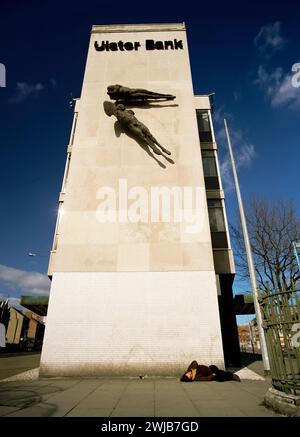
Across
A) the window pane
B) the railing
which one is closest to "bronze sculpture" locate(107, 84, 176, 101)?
the window pane

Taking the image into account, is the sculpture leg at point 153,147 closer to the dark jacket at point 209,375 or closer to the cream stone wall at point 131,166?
the cream stone wall at point 131,166

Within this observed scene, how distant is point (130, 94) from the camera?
14922 mm

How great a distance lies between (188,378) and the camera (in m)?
8.30

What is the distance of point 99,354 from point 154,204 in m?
7.21

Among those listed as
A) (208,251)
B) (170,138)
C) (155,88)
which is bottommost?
(208,251)

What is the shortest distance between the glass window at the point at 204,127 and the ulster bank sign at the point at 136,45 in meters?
5.01

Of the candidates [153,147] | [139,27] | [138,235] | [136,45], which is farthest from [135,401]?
[139,27]

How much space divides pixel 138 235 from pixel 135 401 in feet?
23.4

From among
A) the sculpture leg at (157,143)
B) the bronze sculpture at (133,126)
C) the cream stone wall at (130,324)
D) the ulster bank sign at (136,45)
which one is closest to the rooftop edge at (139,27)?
the ulster bank sign at (136,45)

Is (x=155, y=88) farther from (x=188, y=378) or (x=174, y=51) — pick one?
(x=188, y=378)

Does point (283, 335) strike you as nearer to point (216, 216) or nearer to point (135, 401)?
point (135, 401)

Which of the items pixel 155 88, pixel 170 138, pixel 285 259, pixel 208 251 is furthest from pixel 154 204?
pixel 285 259

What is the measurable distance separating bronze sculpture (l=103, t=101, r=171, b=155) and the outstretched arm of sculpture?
2.94ft

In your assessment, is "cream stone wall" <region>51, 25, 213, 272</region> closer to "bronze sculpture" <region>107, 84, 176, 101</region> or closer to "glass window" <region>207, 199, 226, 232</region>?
"bronze sculpture" <region>107, 84, 176, 101</region>
